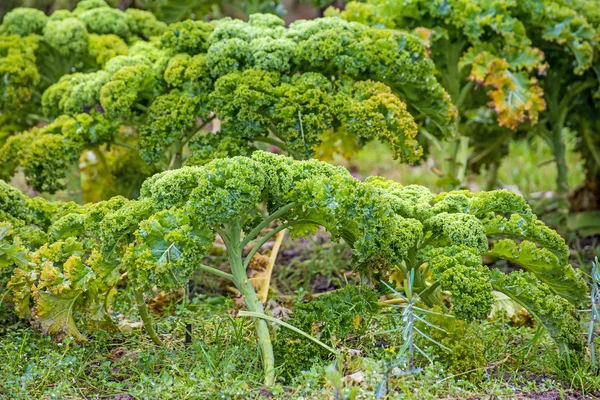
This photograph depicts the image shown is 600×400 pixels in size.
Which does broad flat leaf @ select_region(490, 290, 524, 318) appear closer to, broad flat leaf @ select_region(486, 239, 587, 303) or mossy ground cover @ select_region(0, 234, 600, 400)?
mossy ground cover @ select_region(0, 234, 600, 400)

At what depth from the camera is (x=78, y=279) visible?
3361 millimetres

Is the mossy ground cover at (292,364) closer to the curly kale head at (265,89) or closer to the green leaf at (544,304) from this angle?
the green leaf at (544,304)

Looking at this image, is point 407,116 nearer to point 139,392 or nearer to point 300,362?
point 300,362

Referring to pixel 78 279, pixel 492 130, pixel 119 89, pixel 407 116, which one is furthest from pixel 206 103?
pixel 492 130

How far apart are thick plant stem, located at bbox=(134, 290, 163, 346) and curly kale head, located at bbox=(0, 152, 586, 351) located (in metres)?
0.12

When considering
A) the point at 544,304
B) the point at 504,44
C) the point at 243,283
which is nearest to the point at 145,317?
the point at 243,283

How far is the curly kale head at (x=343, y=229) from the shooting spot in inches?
120

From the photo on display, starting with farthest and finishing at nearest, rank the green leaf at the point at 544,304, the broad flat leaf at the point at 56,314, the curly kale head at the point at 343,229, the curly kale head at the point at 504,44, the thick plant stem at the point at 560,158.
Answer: the thick plant stem at the point at 560,158
the curly kale head at the point at 504,44
the broad flat leaf at the point at 56,314
the green leaf at the point at 544,304
the curly kale head at the point at 343,229

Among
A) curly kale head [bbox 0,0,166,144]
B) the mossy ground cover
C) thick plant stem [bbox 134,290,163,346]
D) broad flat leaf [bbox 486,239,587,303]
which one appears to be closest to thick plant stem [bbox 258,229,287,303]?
the mossy ground cover

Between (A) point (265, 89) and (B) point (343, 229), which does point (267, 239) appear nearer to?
(B) point (343, 229)

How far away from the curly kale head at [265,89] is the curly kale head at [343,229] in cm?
72

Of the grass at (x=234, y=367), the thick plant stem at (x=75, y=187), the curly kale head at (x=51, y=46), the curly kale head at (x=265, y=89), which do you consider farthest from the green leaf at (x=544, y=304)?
the curly kale head at (x=51, y=46)

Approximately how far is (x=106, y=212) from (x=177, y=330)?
81 centimetres

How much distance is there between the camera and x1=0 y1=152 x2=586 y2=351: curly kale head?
304 centimetres
